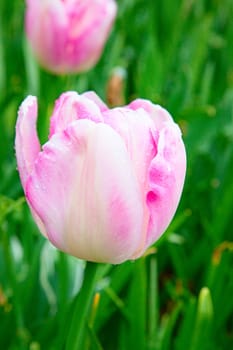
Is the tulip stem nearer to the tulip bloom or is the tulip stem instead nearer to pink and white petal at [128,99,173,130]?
pink and white petal at [128,99,173,130]

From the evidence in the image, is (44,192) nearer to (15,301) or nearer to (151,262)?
(15,301)

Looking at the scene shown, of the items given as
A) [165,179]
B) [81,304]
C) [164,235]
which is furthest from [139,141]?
[164,235]

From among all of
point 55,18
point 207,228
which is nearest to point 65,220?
point 207,228

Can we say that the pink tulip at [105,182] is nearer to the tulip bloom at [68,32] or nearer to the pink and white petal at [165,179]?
the pink and white petal at [165,179]

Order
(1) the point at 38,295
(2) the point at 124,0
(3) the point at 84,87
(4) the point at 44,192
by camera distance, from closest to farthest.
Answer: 1. (4) the point at 44,192
2. (1) the point at 38,295
3. (3) the point at 84,87
4. (2) the point at 124,0

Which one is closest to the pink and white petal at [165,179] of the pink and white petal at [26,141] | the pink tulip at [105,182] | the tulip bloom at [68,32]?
the pink tulip at [105,182]


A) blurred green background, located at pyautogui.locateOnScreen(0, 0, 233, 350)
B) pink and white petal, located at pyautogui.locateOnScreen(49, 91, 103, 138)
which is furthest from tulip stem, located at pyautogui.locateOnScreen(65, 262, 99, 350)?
pink and white petal, located at pyautogui.locateOnScreen(49, 91, 103, 138)

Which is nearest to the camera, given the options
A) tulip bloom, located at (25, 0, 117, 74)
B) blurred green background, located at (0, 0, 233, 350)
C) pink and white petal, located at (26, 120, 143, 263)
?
pink and white petal, located at (26, 120, 143, 263)

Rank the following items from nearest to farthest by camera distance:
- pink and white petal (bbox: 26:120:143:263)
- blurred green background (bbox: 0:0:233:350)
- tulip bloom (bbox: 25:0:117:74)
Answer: pink and white petal (bbox: 26:120:143:263) → blurred green background (bbox: 0:0:233:350) → tulip bloom (bbox: 25:0:117:74)
